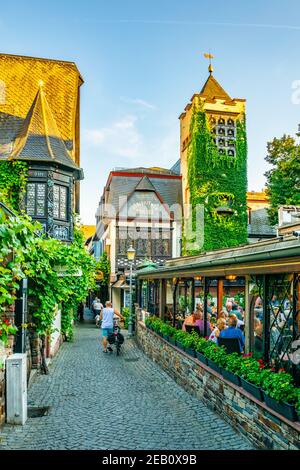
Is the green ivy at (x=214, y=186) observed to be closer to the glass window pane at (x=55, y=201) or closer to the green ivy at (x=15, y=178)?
the glass window pane at (x=55, y=201)

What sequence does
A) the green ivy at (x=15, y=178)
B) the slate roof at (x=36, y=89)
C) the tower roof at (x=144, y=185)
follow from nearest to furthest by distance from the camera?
the green ivy at (x=15, y=178) < the slate roof at (x=36, y=89) < the tower roof at (x=144, y=185)

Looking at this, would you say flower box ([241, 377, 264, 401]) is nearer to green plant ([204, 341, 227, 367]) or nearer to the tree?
green plant ([204, 341, 227, 367])

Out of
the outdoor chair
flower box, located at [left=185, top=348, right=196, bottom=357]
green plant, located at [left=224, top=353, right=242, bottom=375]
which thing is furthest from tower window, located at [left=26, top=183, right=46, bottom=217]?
green plant, located at [left=224, top=353, right=242, bottom=375]

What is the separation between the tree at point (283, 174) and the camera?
25.5m

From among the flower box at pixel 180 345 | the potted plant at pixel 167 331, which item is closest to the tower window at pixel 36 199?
the potted plant at pixel 167 331

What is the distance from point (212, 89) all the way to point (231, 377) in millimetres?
27024

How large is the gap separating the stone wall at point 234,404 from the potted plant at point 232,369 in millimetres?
81

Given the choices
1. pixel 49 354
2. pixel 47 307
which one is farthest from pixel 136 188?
pixel 47 307

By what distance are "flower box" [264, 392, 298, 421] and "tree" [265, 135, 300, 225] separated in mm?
21126

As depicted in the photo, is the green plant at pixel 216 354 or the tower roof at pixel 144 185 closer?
the green plant at pixel 216 354

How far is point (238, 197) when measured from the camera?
28703mm

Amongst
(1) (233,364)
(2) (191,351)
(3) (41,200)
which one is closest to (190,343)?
(2) (191,351)

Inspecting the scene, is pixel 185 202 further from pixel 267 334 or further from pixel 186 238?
pixel 267 334

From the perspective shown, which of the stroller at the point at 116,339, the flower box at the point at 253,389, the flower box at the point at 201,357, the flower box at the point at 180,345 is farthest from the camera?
the stroller at the point at 116,339
